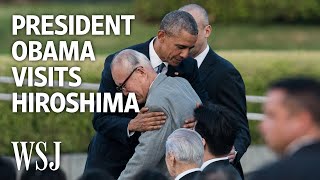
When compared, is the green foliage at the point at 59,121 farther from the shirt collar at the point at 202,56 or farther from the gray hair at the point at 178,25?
the gray hair at the point at 178,25

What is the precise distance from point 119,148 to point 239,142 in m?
0.72

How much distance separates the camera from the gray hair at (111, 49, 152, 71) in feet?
18.7

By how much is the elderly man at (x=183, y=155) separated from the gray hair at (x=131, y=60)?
1.55 ft

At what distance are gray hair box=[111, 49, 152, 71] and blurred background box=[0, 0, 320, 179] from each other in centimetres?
534

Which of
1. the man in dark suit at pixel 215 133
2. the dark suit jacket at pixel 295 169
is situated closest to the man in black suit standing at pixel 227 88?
the man in dark suit at pixel 215 133

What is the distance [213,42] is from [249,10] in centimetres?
134

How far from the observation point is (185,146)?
17.4 ft

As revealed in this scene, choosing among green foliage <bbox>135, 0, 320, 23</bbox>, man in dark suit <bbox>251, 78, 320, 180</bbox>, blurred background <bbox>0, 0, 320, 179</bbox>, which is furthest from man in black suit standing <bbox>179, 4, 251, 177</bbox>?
green foliage <bbox>135, 0, 320, 23</bbox>

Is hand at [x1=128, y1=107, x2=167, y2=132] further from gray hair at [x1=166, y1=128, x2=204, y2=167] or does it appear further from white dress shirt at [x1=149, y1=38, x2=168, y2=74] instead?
white dress shirt at [x1=149, y1=38, x2=168, y2=74]

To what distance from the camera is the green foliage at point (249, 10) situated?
20.7m

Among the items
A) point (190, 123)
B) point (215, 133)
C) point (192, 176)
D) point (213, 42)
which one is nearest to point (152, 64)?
point (190, 123)

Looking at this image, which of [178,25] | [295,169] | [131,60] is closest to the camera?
[295,169]

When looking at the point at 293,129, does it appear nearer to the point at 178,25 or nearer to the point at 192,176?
the point at 192,176

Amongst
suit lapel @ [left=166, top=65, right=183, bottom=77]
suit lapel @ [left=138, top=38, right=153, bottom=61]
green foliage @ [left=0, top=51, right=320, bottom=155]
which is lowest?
green foliage @ [left=0, top=51, right=320, bottom=155]
